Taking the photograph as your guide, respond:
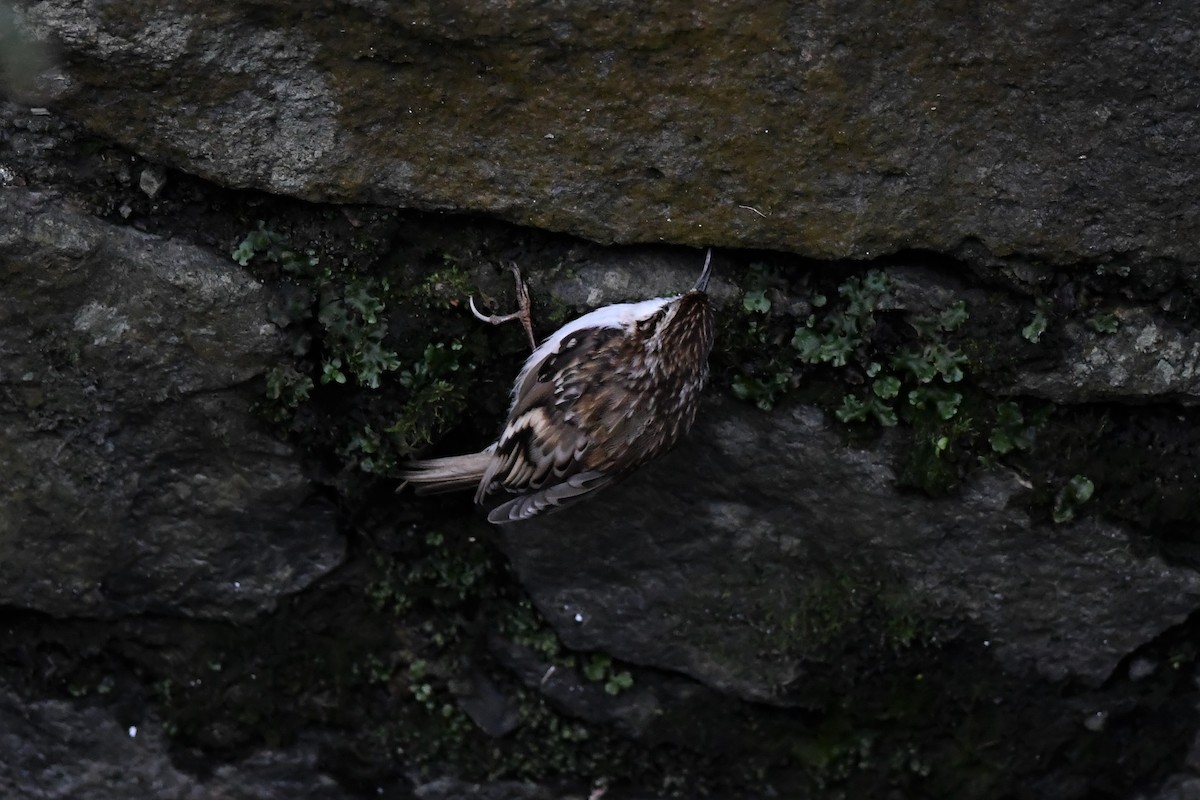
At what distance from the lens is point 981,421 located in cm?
315

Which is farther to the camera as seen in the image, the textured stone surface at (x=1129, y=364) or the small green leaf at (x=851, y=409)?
the small green leaf at (x=851, y=409)

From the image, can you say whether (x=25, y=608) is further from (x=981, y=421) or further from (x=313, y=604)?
(x=981, y=421)

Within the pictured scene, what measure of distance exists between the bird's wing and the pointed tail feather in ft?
0.53

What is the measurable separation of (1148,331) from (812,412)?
2.93 ft

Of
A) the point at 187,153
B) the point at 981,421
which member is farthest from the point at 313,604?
Answer: the point at 981,421

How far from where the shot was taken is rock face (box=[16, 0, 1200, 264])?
268 centimetres

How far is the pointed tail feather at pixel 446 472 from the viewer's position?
3219mm

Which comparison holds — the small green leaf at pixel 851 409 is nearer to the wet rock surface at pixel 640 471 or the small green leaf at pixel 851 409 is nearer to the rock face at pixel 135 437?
the wet rock surface at pixel 640 471

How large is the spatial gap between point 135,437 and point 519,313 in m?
1.13

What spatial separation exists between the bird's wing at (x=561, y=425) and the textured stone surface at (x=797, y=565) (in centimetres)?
30

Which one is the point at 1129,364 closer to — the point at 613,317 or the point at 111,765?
the point at 613,317

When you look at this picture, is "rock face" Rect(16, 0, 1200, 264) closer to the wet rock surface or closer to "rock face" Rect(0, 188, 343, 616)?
the wet rock surface

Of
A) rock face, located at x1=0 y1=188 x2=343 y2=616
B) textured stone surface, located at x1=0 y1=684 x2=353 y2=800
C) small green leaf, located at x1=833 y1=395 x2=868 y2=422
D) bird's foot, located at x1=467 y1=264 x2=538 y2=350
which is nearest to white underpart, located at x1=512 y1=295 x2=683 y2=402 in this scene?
bird's foot, located at x1=467 y1=264 x2=538 y2=350

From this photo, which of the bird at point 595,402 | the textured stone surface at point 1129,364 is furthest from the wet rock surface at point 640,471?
the bird at point 595,402
